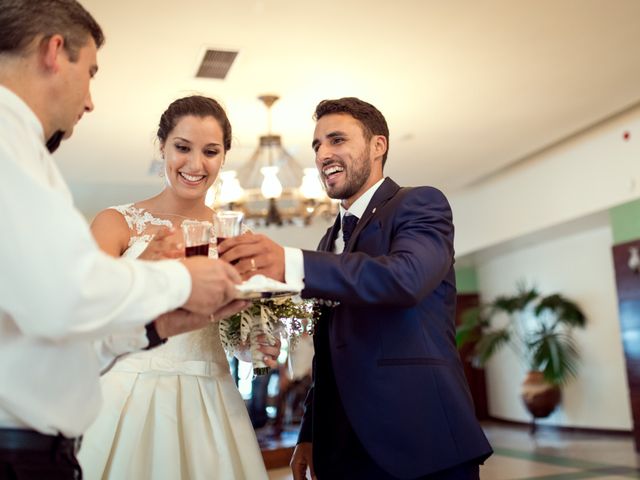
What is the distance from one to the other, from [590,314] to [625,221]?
2.52 meters

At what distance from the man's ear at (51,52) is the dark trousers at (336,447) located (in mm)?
1273

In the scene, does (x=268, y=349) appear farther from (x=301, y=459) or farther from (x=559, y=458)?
(x=559, y=458)

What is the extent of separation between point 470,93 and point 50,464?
6713 mm

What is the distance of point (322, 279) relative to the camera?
2.00 metres

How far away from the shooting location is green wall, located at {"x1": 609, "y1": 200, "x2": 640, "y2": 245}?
8.98 metres

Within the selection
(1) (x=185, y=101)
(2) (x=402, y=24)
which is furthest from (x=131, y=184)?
(1) (x=185, y=101)

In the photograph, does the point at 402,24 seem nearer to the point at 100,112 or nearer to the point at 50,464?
the point at 100,112

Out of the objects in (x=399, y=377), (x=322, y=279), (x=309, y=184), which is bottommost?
(x=399, y=377)

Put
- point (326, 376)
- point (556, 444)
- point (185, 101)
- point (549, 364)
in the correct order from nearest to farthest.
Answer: point (326, 376) → point (185, 101) → point (556, 444) → point (549, 364)

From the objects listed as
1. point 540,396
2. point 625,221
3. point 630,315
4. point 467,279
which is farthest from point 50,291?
point 467,279

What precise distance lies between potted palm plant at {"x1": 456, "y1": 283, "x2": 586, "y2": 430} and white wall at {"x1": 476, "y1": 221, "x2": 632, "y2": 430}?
0.23 m

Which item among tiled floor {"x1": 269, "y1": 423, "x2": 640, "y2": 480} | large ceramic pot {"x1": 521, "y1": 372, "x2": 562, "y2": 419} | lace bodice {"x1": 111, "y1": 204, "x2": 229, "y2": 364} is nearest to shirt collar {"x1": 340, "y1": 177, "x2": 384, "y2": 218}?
lace bodice {"x1": 111, "y1": 204, "x2": 229, "y2": 364}

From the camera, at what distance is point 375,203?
2525mm

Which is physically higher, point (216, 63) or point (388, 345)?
point (216, 63)
